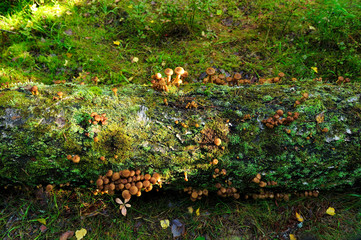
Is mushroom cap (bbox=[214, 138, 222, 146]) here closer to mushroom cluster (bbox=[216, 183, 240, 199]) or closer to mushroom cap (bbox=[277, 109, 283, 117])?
mushroom cluster (bbox=[216, 183, 240, 199])

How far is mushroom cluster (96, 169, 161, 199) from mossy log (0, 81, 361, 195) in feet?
0.32

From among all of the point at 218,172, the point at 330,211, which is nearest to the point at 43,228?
the point at 218,172

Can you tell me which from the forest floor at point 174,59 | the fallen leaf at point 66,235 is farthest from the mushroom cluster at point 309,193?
the fallen leaf at point 66,235

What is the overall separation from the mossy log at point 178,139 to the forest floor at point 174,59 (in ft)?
1.83

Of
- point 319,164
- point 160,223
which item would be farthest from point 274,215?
point 160,223

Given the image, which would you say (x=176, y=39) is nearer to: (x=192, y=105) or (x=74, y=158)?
(x=192, y=105)

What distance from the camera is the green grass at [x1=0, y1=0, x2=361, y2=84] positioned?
5012 millimetres

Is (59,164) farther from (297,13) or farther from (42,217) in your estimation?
(297,13)

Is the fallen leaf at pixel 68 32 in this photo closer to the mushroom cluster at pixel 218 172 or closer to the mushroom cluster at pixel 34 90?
the mushroom cluster at pixel 34 90

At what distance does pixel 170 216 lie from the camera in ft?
10.9

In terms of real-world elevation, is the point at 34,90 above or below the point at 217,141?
above

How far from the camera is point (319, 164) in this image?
2.82 metres

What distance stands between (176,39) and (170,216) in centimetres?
408

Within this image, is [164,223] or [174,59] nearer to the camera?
[164,223]
